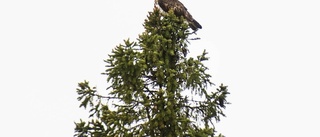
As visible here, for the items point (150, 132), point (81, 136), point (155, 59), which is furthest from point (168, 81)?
point (81, 136)

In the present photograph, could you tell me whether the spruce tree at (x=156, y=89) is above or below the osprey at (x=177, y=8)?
below

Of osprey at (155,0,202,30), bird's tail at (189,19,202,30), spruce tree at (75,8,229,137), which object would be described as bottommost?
spruce tree at (75,8,229,137)

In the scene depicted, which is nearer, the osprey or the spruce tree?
the spruce tree

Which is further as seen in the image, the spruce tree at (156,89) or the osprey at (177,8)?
the osprey at (177,8)

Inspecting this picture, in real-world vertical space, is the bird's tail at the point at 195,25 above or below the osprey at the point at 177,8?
below

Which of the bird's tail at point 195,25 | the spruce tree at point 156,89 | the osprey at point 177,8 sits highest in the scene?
the osprey at point 177,8

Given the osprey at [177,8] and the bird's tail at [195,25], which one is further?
the osprey at [177,8]

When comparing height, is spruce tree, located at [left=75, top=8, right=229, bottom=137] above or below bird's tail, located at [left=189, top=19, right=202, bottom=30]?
below

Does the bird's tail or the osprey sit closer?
the bird's tail

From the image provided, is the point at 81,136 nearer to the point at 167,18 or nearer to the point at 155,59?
the point at 155,59

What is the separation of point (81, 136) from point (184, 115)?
2324mm

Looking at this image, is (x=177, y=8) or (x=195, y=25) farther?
(x=177, y=8)

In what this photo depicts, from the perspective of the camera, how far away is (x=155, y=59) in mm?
10312

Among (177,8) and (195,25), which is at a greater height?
(177,8)
